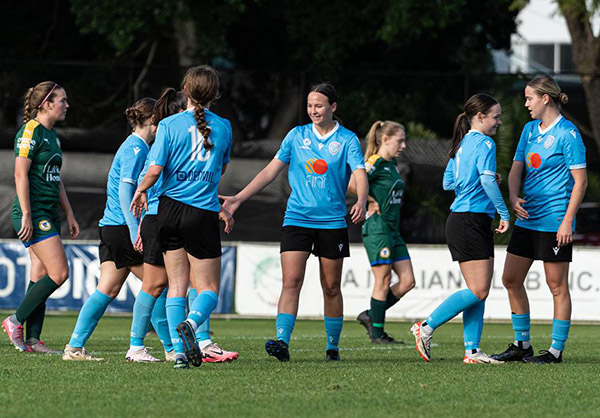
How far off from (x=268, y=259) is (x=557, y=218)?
289 inches

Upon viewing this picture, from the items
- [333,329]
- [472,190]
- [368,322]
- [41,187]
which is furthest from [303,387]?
[368,322]

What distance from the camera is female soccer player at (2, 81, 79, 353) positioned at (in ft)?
27.8

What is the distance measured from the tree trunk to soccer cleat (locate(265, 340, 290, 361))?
1279 centimetres

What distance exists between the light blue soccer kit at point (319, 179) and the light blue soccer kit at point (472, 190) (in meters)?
0.71

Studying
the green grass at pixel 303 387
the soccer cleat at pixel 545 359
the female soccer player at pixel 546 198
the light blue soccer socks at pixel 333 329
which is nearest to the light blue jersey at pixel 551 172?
the female soccer player at pixel 546 198

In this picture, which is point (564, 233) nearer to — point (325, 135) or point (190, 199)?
point (325, 135)

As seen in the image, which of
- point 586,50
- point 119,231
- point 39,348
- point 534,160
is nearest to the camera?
point 534,160

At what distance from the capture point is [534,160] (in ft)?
26.9

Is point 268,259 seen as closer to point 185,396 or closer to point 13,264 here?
point 13,264

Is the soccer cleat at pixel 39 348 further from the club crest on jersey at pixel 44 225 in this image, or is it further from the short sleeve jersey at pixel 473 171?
the short sleeve jersey at pixel 473 171

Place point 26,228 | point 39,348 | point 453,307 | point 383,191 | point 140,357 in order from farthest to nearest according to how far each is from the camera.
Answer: point 383,191 < point 39,348 < point 26,228 < point 453,307 < point 140,357

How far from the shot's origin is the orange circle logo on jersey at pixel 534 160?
8.16 m

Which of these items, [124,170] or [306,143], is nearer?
[124,170]

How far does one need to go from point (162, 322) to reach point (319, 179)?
4.94 feet
